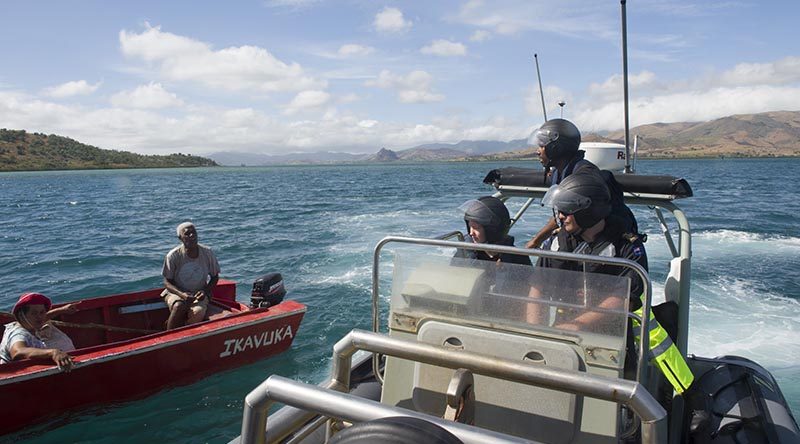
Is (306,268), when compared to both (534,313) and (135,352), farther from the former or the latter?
(534,313)

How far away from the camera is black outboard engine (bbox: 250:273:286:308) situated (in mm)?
8477

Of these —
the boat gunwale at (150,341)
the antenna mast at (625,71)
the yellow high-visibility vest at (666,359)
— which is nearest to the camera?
the yellow high-visibility vest at (666,359)

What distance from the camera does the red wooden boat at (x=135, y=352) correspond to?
20.2 ft

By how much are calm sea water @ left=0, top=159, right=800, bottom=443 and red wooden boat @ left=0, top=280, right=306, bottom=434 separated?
24 cm

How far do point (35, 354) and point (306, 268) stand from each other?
8.18 meters

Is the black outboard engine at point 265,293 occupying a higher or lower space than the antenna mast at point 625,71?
lower

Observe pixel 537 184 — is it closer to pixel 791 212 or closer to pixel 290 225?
pixel 290 225

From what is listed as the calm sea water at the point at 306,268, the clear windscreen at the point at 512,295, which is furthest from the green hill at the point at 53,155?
the clear windscreen at the point at 512,295

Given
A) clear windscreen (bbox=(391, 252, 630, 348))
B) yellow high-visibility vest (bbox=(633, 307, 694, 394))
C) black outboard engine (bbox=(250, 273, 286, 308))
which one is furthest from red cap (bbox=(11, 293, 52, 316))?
yellow high-visibility vest (bbox=(633, 307, 694, 394))

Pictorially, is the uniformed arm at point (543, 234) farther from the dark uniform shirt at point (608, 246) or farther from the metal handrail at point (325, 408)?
the metal handrail at point (325, 408)

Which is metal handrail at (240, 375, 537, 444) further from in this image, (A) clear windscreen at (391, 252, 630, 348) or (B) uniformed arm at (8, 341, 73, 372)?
(B) uniformed arm at (8, 341, 73, 372)

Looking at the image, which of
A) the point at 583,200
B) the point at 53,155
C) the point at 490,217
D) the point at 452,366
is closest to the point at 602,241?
the point at 583,200

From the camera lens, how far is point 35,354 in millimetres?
6062

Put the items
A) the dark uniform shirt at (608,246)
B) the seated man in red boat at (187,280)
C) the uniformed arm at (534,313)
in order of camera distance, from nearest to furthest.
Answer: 1. the uniformed arm at (534,313)
2. the dark uniform shirt at (608,246)
3. the seated man in red boat at (187,280)
